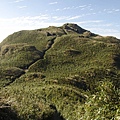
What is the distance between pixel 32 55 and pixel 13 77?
3287 cm

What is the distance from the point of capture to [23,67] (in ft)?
425

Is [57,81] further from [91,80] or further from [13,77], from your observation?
[13,77]

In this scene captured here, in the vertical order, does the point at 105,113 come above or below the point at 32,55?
above

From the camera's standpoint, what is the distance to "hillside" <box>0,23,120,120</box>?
51344 millimetres

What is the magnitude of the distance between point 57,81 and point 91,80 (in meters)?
15.0

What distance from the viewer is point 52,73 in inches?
4653

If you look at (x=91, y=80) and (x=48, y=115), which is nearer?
(x=48, y=115)

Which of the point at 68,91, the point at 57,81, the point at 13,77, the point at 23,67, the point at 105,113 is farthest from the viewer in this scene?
the point at 23,67

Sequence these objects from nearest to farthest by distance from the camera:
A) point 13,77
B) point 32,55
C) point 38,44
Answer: point 13,77, point 32,55, point 38,44

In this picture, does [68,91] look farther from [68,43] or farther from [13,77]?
[68,43]

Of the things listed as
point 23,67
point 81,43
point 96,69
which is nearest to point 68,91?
point 96,69

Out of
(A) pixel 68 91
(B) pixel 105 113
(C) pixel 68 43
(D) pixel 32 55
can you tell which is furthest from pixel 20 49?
(B) pixel 105 113

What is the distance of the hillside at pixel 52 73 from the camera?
5134 centimetres

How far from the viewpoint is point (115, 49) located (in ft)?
476
